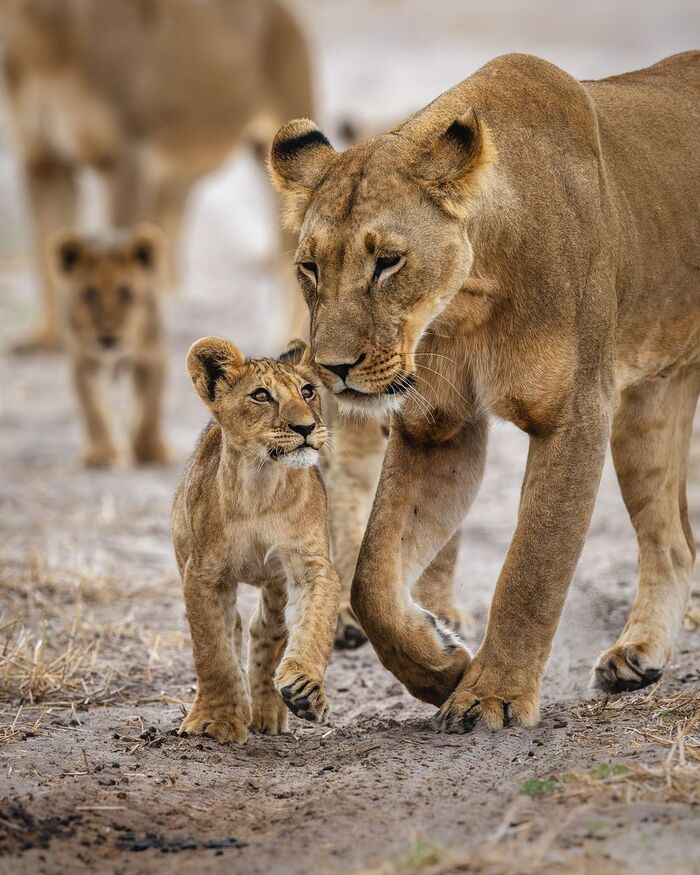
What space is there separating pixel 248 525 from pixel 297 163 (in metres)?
0.90

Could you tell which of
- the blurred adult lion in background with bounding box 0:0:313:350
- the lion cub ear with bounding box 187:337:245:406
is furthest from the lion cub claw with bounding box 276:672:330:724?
the blurred adult lion in background with bounding box 0:0:313:350

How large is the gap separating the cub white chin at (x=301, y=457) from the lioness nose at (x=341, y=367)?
0.63 feet

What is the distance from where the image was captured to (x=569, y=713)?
4.16m

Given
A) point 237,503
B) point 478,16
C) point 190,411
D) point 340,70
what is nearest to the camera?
point 237,503

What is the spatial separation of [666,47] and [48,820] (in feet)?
56.8

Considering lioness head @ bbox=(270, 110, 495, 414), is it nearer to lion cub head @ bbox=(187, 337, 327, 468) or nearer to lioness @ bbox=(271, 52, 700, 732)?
lioness @ bbox=(271, 52, 700, 732)

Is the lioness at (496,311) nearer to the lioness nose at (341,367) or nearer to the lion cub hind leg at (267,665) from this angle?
the lioness nose at (341,367)

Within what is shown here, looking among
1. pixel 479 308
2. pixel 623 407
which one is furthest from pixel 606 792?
pixel 623 407

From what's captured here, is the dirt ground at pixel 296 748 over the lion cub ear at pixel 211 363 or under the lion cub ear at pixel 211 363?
under

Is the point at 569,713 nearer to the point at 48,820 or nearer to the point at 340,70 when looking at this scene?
the point at 48,820

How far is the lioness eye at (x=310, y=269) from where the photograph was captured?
3865 mm

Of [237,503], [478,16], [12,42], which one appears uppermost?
[478,16]

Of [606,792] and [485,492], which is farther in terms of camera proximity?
[485,492]

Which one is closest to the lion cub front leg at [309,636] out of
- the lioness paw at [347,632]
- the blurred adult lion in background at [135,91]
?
the lioness paw at [347,632]
